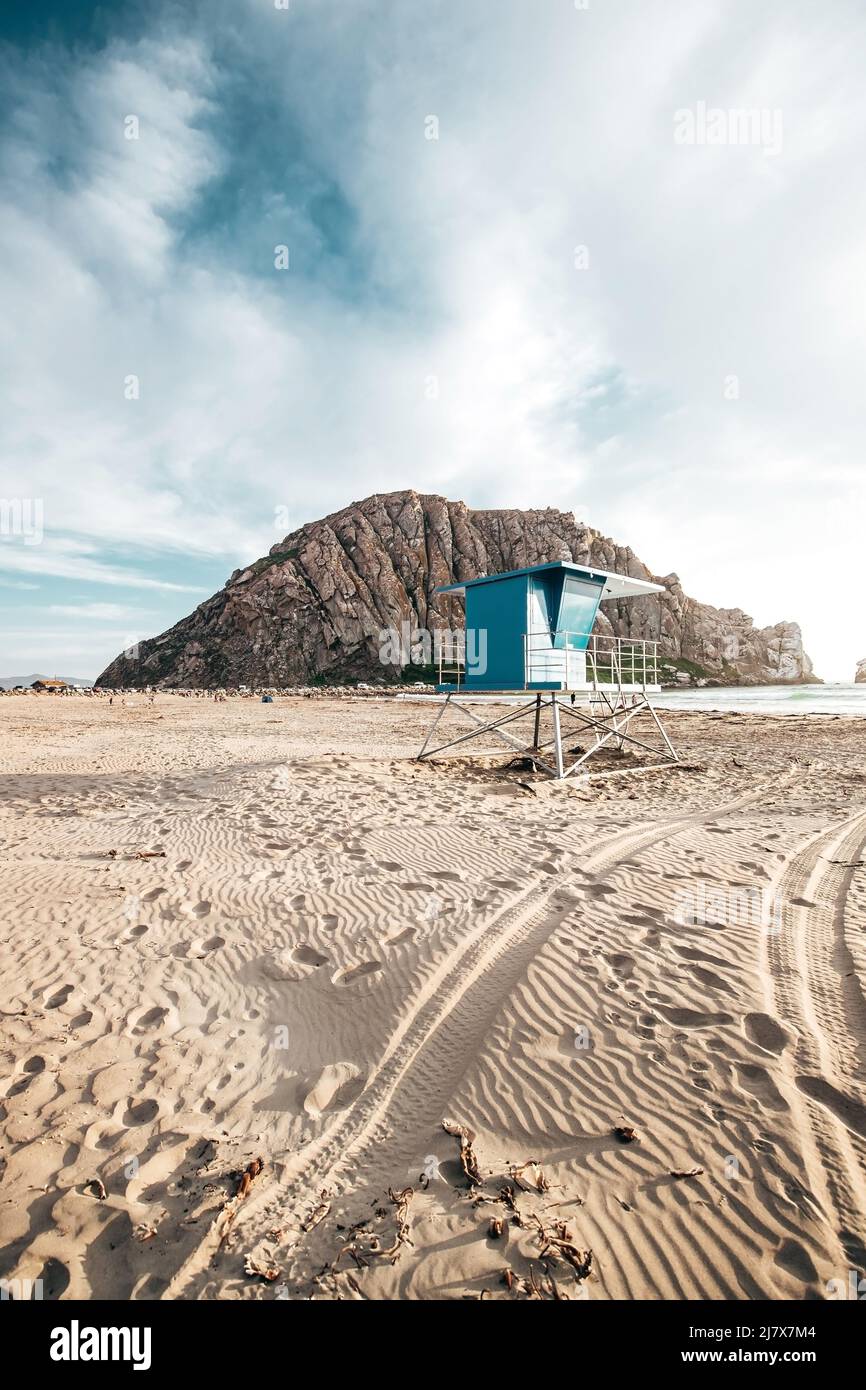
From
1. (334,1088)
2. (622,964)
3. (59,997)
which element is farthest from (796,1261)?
(59,997)

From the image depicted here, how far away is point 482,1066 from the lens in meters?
3.84

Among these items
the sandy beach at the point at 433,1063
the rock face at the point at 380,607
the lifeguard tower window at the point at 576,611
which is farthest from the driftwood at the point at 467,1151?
the rock face at the point at 380,607

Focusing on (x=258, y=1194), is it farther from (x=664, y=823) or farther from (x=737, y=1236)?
(x=664, y=823)

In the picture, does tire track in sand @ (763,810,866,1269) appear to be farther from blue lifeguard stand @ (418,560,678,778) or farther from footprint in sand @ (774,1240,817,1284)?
blue lifeguard stand @ (418,560,678,778)

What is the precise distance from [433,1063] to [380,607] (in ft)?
423

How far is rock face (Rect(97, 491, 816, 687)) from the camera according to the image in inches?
5022

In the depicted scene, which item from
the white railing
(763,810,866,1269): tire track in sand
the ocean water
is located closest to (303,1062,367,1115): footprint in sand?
(763,810,866,1269): tire track in sand

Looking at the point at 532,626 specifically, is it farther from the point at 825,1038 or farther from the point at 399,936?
the point at 825,1038

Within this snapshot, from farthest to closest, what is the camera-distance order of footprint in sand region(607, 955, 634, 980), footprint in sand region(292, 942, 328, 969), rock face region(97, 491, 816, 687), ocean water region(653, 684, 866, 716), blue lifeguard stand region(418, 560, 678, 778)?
rock face region(97, 491, 816, 687) → ocean water region(653, 684, 866, 716) → blue lifeguard stand region(418, 560, 678, 778) → footprint in sand region(292, 942, 328, 969) → footprint in sand region(607, 955, 634, 980)

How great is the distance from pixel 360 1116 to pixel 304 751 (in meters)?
15.3

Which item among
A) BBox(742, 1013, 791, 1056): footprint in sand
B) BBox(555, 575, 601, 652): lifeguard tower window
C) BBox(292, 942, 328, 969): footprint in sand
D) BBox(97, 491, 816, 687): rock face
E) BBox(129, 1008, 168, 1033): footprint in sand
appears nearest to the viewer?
BBox(742, 1013, 791, 1056): footprint in sand

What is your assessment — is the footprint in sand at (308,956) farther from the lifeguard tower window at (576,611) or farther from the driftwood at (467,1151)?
the lifeguard tower window at (576,611)

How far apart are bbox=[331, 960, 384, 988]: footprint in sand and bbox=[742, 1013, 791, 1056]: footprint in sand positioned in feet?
9.74

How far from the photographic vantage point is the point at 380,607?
13000cm
